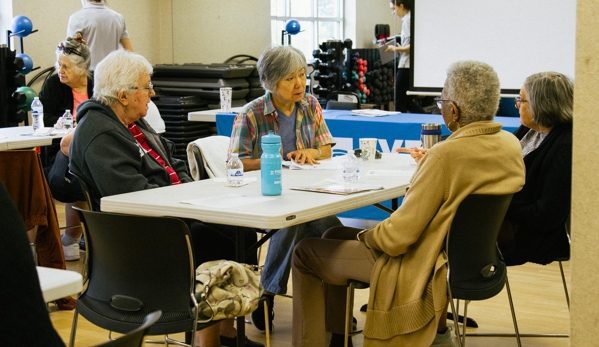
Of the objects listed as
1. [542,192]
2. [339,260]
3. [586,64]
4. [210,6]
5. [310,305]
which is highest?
[210,6]

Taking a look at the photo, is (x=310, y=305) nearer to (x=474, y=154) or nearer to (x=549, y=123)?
(x=474, y=154)

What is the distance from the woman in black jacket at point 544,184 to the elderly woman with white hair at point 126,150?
1.11 meters

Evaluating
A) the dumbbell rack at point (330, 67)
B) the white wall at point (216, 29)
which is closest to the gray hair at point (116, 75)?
the white wall at point (216, 29)

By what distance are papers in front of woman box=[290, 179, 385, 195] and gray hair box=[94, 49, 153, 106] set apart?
82cm

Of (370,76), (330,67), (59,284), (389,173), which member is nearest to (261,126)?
(389,173)

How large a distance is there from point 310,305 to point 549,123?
1248 mm

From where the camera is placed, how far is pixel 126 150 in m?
3.20

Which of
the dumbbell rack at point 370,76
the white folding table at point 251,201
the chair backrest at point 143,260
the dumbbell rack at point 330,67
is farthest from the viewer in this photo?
the dumbbell rack at point 370,76

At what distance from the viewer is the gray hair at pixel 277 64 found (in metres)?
3.96

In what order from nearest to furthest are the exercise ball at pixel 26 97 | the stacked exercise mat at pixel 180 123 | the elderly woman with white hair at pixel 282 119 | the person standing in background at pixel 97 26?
the elderly woman with white hair at pixel 282 119 < the person standing in background at pixel 97 26 < the exercise ball at pixel 26 97 < the stacked exercise mat at pixel 180 123

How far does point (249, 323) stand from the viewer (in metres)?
3.87

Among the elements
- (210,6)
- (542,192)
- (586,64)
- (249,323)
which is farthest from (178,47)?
(586,64)

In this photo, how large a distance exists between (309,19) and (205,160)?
28.2 ft

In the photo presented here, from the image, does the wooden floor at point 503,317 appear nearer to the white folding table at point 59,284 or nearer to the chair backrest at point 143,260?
the chair backrest at point 143,260
